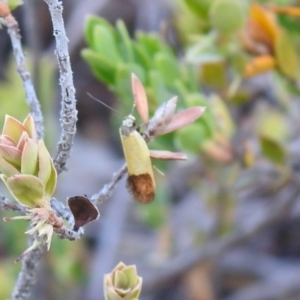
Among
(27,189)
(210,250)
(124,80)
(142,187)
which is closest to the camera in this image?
(27,189)

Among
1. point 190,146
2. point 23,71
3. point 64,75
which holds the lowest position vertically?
point 64,75

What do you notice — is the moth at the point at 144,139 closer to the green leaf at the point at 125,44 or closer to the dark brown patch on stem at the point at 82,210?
the dark brown patch on stem at the point at 82,210

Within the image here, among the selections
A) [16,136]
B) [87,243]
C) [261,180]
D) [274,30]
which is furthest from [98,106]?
[16,136]

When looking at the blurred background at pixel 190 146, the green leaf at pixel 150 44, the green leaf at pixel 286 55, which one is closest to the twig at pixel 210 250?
the blurred background at pixel 190 146

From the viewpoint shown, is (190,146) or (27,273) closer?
(27,273)

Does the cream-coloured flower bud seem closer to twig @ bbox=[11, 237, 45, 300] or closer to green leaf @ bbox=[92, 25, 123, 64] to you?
twig @ bbox=[11, 237, 45, 300]

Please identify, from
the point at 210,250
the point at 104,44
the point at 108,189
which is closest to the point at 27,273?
the point at 108,189

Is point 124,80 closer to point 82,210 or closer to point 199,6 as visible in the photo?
point 199,6
